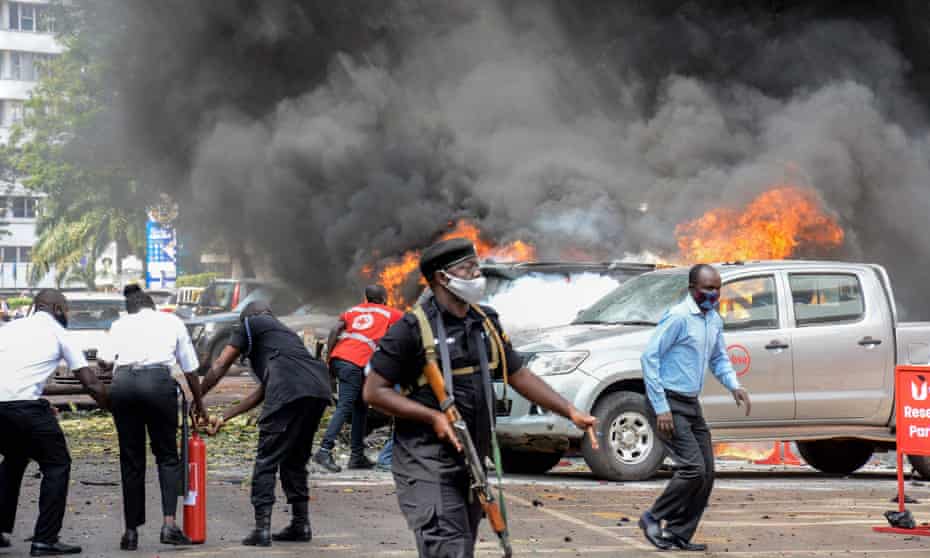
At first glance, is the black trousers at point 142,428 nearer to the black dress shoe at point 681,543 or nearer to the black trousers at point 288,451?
the black trousers at point 288,451

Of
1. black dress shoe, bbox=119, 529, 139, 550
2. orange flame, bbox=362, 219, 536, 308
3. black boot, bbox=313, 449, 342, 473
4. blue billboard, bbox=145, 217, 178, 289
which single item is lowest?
black dress shoe, bbox=119, 529, 139, 550

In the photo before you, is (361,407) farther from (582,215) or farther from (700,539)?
(582,215)

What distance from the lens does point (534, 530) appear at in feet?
28.5

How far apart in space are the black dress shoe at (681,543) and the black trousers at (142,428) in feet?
9.24

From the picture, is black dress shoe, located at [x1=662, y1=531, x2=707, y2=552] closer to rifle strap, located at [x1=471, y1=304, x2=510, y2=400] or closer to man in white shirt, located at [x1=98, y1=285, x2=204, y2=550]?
man in white shirt, located at [x1=98, y1=285, x2=204, y2=550]

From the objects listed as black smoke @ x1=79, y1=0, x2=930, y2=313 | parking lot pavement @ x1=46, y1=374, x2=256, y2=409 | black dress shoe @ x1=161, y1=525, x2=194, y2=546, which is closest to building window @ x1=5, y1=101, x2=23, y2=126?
black smoke @ x1=79, y1=0, x2=930, y2=313

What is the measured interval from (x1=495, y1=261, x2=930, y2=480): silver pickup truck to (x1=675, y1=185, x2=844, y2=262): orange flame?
8312 millimetres

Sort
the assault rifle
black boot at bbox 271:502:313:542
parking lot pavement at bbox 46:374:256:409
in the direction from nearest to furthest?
the assault rifle
black boot at bbox 271:502:313:542
parking lot pavement at bbox 46:374:256:409

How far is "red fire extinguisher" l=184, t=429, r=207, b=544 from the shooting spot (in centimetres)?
826

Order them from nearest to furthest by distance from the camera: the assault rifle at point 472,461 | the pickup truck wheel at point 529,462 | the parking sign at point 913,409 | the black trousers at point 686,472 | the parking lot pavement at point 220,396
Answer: the assault rifle at point 472,461
the black trousers at point 686,472
the parking sign at point 913,409
the pickup truck wheel at point 529,462
the parking lot pavement at point 220,396

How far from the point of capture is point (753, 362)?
36.7 feet

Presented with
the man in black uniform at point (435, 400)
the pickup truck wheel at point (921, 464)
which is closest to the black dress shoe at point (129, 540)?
the man in black uniform at point (435, 400)

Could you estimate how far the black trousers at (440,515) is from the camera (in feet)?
16.4

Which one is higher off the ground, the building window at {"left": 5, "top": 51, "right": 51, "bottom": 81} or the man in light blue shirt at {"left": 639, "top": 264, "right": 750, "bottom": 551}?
the building window at {"left": 5, "top": 51, "right": 51, "bottom": 81}
